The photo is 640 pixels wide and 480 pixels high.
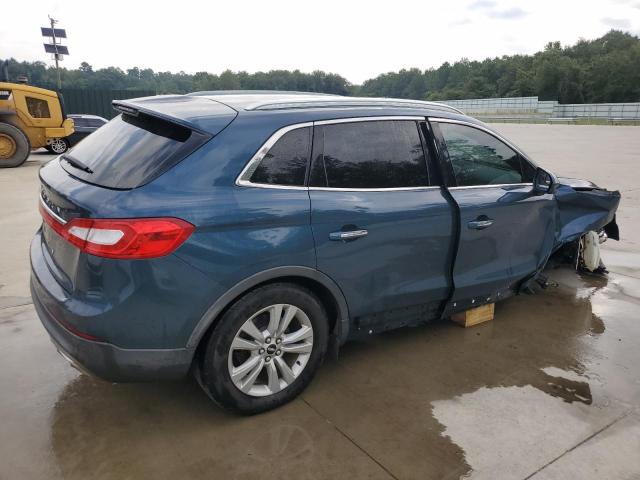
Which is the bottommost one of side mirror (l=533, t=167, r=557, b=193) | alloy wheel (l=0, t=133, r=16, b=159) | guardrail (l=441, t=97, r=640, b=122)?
guardrail (l=441, t=97, r=640, b=122)

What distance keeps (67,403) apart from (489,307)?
10.0ft

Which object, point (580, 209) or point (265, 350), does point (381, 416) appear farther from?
point (580, 209)

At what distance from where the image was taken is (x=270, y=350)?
8.93 feet

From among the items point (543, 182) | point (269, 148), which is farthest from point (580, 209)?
point (269, 148)

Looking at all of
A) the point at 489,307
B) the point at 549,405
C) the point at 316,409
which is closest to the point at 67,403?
the point at 316,409

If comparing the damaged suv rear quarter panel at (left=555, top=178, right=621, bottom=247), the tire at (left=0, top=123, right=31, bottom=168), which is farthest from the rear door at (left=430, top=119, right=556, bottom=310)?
the tire at (left=0, top=123, right=31, bottom=168)

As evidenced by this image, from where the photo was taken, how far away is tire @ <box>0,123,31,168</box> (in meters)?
12.6

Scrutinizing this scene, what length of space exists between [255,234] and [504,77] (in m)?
116

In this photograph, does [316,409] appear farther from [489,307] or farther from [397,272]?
[489,307]

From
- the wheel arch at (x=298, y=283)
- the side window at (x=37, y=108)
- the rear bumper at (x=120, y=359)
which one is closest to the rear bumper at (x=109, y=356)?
the rear bumper at (x=120, y=359)

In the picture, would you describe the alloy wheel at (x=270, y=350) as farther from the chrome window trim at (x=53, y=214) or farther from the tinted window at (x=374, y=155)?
the chrome window trim at (x=53, y=214)

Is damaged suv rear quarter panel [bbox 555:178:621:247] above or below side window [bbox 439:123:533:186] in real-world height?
below

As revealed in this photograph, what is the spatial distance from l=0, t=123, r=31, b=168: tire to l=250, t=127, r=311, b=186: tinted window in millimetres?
12567

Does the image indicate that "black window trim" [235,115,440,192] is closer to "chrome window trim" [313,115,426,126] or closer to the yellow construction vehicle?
"chrome window trim" [313,115,426,126]
